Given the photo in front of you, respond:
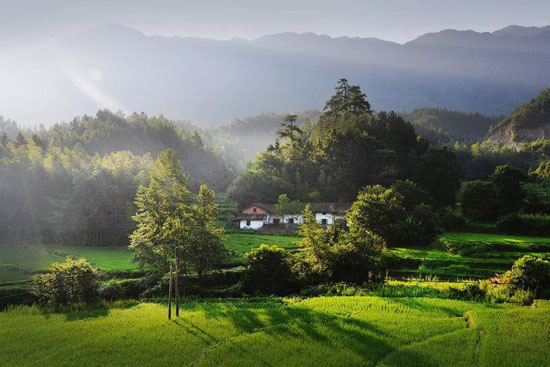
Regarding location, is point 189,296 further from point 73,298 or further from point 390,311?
point 390,311

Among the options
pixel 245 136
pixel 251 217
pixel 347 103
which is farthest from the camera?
pixel 245 136

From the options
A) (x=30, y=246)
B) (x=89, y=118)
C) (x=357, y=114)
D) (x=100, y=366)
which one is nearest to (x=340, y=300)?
(x=100, y=366)

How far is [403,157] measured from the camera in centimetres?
7350

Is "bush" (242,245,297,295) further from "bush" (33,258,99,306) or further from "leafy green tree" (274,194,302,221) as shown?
"leafy green tree" (274,194,302,221)

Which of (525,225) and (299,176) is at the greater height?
(299,176)

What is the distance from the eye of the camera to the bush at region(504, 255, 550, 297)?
22.5 metres

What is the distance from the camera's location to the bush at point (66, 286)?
998 inches

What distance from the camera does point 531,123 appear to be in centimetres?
12075

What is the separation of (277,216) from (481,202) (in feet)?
98.4

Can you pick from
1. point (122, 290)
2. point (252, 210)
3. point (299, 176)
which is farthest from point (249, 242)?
point (299, 176)

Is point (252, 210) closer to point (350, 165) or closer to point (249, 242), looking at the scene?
point (249, 242)

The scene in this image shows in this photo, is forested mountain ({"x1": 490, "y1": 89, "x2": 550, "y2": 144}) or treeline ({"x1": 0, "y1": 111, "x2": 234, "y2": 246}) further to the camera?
forested mountain ({"x1": 490, "y1": 89, "x2": 550, "y2": 144})

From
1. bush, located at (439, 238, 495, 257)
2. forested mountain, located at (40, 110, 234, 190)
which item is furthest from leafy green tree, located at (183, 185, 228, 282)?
forested mountain, located at (40, 110, 234, 190)

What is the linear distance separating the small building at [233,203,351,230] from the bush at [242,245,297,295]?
31714 mm
